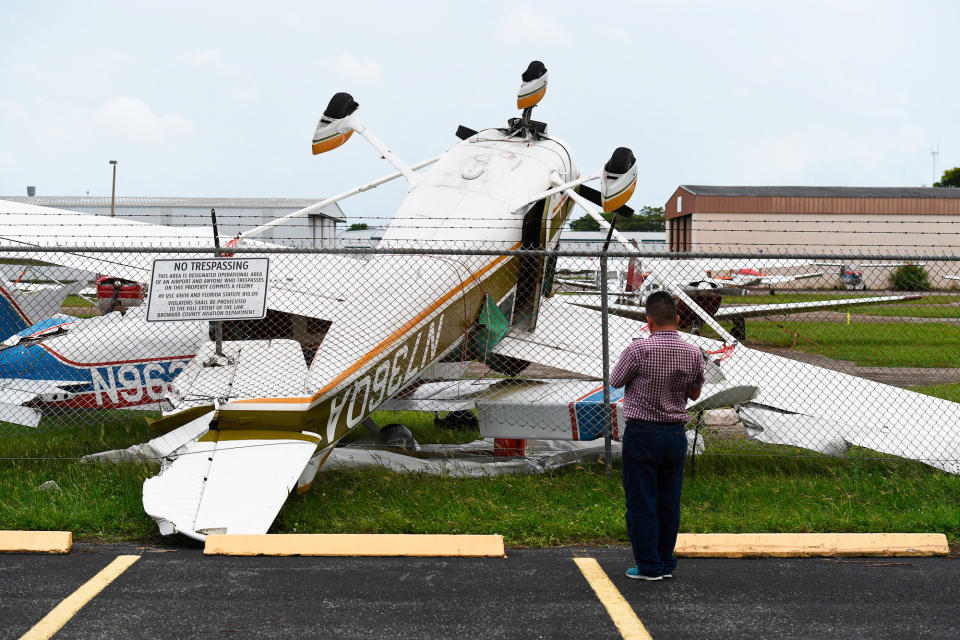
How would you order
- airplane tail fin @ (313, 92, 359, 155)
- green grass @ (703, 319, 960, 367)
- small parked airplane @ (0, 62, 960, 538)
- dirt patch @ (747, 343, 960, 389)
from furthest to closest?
green grass @ (703, 319, 960, 367), dirt patch @ (747, 343, 960, 389), airplane tail fin @ (313, 92, 359, 155), small parked airplane @ (0, 62, 960, 538)

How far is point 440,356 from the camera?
296 inches

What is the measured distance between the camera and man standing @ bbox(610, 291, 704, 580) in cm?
476

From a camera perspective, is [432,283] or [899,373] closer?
[432,283]

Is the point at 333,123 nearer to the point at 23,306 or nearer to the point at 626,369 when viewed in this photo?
the point at 23,306

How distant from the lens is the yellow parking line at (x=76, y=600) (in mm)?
3971

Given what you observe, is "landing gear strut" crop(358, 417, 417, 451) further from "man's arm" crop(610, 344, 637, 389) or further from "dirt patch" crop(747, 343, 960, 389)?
"dirt patch" crop(747, 343, 960, 389)

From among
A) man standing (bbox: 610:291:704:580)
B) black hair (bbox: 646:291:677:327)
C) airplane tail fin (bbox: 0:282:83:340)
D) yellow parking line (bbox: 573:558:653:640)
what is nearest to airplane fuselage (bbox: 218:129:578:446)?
yellow parking line (bbox: 573:558:653:640)

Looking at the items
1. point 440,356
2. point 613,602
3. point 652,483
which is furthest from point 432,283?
point 613,602

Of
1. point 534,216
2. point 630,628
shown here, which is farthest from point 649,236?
point 630,628

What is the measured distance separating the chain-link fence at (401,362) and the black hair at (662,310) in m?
1.86

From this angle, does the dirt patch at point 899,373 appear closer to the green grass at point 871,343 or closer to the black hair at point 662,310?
the green grass at point 871,343

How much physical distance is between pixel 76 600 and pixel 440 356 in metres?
3.68

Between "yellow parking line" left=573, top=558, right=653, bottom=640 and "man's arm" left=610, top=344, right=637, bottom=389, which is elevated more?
"man's arm" left=610, top=344, right=637, bottom=389

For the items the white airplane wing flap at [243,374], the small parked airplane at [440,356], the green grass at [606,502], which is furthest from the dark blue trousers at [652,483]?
the white airplane wing flap at [243,374]
